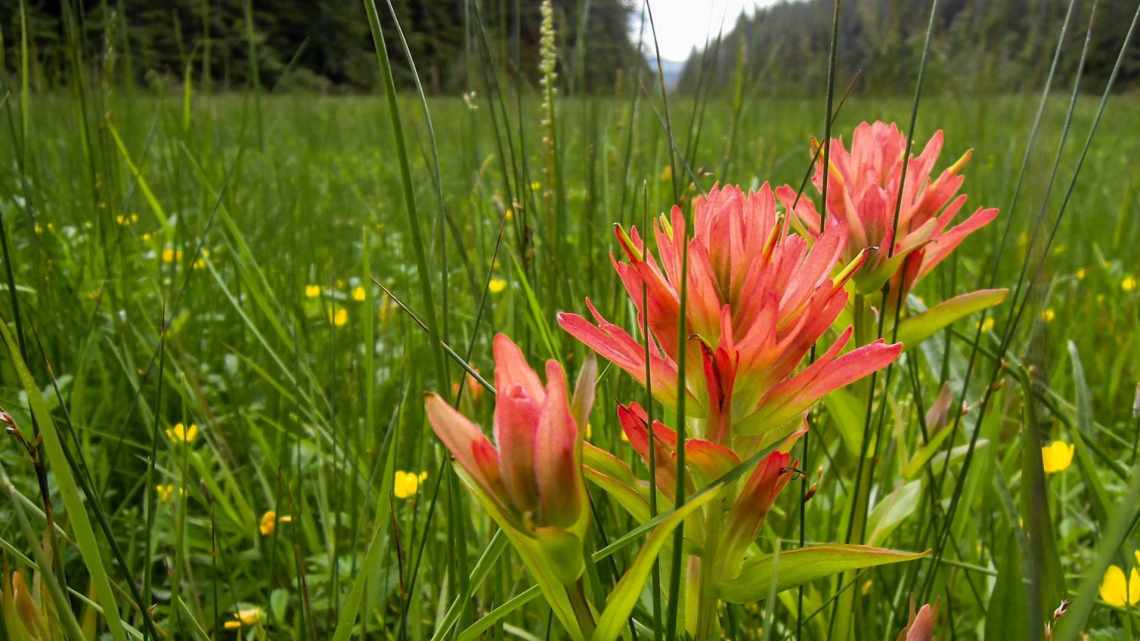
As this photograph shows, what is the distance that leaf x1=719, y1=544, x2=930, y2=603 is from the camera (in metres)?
0.32

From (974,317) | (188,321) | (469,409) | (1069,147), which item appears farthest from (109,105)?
(1069,147)

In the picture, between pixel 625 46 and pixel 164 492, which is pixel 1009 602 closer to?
pixel 164 492

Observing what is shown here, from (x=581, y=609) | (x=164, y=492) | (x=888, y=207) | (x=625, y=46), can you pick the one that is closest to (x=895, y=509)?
(x=888, y=207)

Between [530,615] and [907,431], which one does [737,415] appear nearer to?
[530,615]

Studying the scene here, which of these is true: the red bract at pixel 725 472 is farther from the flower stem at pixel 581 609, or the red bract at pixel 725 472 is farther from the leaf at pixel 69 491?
the leaf at pixel 69 491

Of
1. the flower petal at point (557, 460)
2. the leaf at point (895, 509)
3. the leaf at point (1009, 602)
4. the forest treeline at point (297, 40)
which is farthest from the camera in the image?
the forest treeline at point (297, 40)

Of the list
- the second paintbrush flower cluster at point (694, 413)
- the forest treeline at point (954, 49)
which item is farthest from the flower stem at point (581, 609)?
the forest treeline at point (954, 49)

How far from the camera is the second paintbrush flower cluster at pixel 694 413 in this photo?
0.29m

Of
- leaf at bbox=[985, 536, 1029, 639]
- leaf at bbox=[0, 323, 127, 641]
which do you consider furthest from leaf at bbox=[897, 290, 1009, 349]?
leaf at bbox=[0, 323, 127, 641]

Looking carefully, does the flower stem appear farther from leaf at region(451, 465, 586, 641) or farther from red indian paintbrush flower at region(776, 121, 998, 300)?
red indian paintbrush flower at region(776, 121, 998, 300)

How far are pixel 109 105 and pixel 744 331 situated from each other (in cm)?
140

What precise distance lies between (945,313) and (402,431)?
0.57 metres

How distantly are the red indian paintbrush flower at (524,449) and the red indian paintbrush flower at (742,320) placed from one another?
41 mm

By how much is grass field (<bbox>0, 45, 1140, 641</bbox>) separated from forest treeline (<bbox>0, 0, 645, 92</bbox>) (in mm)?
120
